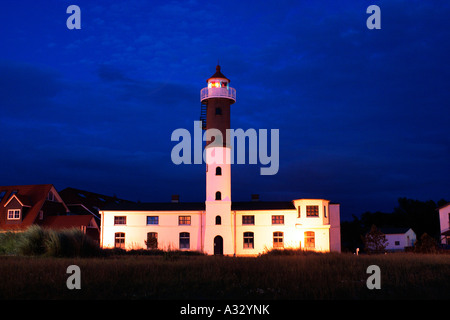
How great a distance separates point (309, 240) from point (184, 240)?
39.6 ft

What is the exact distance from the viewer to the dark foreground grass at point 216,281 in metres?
14.6

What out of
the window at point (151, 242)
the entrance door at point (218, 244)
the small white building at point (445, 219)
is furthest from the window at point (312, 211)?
the small white building at point (445, 219)

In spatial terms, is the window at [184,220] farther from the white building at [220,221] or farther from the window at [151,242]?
the window at [151,242]

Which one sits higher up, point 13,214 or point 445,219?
point 13,214

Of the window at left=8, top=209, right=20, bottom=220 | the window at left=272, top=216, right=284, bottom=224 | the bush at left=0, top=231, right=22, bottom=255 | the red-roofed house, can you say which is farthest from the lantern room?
the bush at left=0, top=231, right=22, bottom=255

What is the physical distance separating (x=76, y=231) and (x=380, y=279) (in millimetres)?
14992

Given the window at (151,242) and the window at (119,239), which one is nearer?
the window at (151,242)

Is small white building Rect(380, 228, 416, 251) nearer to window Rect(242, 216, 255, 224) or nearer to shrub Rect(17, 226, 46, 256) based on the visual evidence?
window Rect(242, 216, 255, 224)

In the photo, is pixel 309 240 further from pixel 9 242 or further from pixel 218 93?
pixel 9 242

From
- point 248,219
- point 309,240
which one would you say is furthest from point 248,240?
point 309,240

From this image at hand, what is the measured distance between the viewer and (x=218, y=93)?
156ft

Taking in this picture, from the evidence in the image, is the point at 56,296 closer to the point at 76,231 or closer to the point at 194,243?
the point at 76,231
